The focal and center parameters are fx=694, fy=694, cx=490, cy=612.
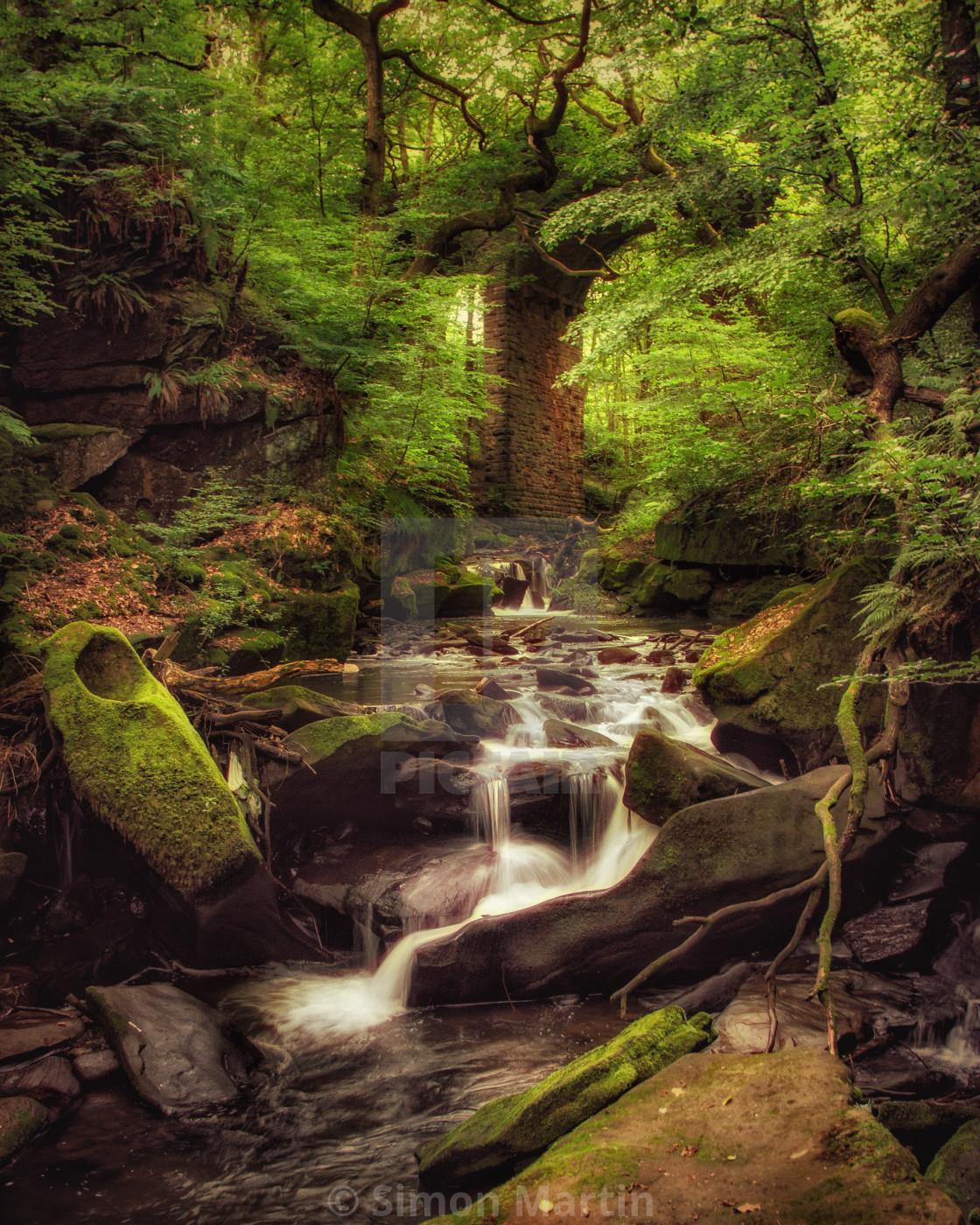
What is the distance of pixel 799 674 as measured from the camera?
4891 mm

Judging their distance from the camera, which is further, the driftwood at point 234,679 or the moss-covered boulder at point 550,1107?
the driftwood at point 234,679

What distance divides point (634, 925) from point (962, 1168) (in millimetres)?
1516

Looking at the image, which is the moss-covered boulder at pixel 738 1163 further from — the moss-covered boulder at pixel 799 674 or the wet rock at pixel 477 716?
the wet rock at pixel 477 716

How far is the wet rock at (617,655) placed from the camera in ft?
27.8

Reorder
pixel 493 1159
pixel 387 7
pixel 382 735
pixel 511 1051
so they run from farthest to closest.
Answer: pixel 387 7 < pixel 382 735 < pixel 511 1051 < pixel 493 1159

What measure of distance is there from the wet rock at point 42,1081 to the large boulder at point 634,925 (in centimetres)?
154

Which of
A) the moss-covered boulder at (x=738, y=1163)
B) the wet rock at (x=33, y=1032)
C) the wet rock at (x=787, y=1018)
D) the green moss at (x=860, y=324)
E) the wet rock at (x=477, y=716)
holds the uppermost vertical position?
the green moss at (x=860, y=324)

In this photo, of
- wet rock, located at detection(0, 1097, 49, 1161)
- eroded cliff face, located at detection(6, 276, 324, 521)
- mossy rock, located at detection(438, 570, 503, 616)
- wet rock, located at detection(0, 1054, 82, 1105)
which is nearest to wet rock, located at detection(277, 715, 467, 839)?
wet rock, located at detection(0, 1054, 82, 1105)

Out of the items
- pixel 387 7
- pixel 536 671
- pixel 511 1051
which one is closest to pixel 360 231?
pixel 387 7

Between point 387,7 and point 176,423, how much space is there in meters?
9.12

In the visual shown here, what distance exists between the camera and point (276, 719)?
4.90m

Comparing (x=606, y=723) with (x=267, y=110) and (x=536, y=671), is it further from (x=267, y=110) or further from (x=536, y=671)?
(x=267, y=110)

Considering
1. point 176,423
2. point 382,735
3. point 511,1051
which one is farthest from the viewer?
point 176,423

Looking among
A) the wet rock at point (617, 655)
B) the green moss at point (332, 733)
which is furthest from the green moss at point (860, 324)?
the green moss at point (332, 733)
